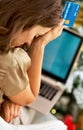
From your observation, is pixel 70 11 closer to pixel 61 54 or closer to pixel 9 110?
pixel 61 54

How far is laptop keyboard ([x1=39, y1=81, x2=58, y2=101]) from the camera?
53.3 inches

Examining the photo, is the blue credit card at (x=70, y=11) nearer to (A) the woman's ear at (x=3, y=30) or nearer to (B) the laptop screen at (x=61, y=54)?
(B) the laptop screen at (x=61, y=54)

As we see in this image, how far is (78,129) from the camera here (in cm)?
180

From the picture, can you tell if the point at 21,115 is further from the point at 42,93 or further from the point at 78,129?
the point at 78,129

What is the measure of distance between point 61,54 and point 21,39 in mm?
499

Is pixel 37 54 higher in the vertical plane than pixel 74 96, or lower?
higher

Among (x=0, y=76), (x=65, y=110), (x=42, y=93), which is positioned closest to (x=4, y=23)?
(x=0, y=76)

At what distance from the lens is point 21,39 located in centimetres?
99

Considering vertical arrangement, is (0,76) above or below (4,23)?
below

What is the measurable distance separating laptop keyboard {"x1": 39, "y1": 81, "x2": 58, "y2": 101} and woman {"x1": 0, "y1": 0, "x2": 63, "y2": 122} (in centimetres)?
24

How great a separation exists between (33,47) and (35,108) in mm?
263

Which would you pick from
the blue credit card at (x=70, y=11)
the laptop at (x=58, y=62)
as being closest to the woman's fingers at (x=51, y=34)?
the blue credit card at (x=70, y=11)

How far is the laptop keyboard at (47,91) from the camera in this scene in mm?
1354

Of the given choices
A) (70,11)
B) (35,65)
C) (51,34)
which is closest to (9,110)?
(35,65)
